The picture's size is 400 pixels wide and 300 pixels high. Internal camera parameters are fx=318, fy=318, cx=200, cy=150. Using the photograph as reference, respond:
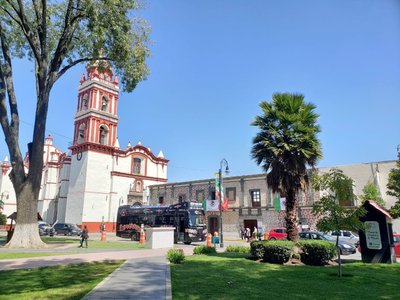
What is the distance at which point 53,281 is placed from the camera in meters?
9.34

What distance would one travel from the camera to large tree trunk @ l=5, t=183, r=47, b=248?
1861 cm

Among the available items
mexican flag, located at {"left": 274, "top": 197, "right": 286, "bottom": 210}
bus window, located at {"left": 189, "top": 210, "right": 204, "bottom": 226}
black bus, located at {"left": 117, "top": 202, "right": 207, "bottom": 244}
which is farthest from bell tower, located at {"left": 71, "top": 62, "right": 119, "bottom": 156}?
mexican flag, located at {"left": 274, "top": 197, "right": 286, "bottom": 210}

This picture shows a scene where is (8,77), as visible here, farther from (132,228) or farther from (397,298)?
(397,298)

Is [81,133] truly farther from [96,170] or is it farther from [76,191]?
[76,191]

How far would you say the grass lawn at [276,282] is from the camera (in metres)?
8.01

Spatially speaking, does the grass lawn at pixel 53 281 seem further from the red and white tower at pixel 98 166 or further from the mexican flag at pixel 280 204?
the red and white tower at pixel 98 166

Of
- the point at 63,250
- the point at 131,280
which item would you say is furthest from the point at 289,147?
the point at 63,250

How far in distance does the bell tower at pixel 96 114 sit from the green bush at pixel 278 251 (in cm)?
3781

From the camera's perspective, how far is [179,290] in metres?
8.22

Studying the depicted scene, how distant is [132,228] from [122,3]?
22.3m

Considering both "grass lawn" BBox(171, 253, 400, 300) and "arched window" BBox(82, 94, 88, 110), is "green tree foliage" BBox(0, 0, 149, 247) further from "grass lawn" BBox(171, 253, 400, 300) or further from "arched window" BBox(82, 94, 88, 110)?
"arched window" BBox(82, 94, 88, 110)

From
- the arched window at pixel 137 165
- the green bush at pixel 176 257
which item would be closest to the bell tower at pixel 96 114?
the arched window at pixel 137 165

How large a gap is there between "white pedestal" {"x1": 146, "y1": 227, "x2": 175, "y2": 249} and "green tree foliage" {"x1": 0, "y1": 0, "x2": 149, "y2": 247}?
6.61m

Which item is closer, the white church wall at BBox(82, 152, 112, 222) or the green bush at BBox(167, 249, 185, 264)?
the green bush at BBox(167, 249, 185, 264)
